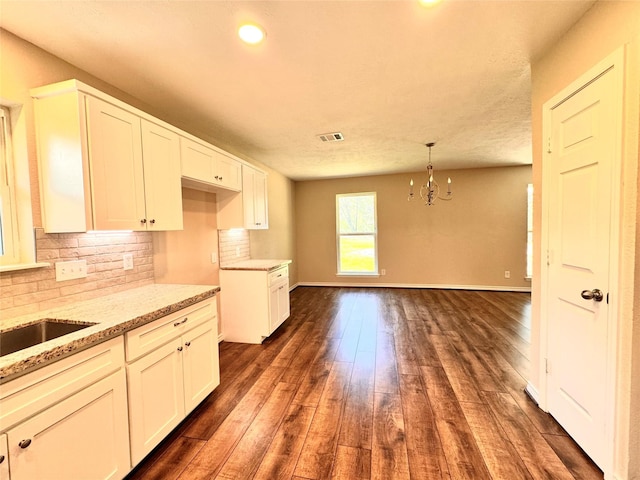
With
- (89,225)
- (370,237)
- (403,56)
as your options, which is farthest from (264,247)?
(403,56)

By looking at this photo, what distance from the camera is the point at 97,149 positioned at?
1.56m

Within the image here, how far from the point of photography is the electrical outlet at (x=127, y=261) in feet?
6.70

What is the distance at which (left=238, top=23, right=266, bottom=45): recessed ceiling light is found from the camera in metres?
1.51

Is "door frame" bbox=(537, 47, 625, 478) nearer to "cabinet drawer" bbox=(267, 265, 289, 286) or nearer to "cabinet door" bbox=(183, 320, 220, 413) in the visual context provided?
"cabinet door" bbox=(183, 320, 220, 413)

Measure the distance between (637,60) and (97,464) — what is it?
310 centimetres

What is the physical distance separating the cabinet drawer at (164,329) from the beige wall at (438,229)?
14.6ft

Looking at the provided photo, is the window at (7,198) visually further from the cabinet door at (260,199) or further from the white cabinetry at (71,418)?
the cabinet door at (260,199)

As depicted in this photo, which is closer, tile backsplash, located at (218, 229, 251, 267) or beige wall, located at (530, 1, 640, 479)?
beige wall, located at (530, 1, 640, 479)

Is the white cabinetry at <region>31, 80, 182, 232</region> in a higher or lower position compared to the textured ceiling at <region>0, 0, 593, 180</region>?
lower

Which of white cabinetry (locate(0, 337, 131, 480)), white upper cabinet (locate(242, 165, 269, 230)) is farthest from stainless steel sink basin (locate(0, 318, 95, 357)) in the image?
white upper cabinet (locate(242, 165, 269, 230))

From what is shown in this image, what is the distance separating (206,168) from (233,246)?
51.5 inches

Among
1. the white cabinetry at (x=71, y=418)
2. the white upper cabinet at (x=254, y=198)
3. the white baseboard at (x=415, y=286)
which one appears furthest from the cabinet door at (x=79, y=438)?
the white baseboard at (x=415, y=286)

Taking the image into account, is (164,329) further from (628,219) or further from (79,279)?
(628,219)

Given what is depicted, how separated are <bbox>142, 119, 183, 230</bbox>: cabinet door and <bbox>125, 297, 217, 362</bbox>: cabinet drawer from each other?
68cm
